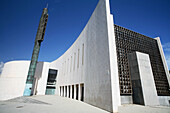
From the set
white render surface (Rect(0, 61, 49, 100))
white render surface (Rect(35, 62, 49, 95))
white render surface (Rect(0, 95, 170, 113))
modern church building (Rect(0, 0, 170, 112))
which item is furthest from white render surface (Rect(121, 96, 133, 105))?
white render surface (Rect(35, 62, 49, 95))

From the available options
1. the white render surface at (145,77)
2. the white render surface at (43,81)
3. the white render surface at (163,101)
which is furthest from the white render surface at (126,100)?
the white render surface at (43,81)

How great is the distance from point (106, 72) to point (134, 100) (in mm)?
6293

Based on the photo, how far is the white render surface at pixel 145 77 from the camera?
10561 millimetres

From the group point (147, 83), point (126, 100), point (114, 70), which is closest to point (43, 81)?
point (126, 100)

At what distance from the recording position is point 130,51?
14.2 m

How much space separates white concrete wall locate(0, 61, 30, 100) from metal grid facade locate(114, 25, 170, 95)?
69.1ft

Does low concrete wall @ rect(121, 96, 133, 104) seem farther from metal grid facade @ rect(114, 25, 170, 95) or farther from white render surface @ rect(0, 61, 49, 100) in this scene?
white render surface @ rect(0, 61, 49, 100)

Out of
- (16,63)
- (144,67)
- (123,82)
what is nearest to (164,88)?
(144,67)

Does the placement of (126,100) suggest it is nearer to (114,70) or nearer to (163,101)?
(163,101)

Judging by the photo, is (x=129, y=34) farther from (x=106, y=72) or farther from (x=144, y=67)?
(x=106, y=72)

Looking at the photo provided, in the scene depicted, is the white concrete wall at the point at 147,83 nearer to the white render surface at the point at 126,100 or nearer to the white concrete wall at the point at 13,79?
the white render surface at the point at 126,100

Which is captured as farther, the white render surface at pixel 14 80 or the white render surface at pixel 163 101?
the white render surface at pixel 14 80

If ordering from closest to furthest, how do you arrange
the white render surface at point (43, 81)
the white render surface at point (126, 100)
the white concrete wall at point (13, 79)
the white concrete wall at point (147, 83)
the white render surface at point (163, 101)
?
the white concrete wall at point (147, 83) → the white render surface at point (126, 100) → the white render surface at point (163, 101) → the white concrete wall at point (13, 79) → the white render surface at point (43, 81)

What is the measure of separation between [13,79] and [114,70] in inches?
947
